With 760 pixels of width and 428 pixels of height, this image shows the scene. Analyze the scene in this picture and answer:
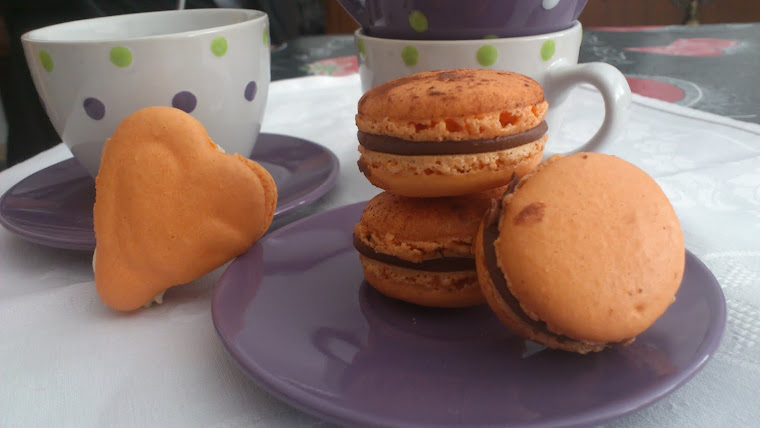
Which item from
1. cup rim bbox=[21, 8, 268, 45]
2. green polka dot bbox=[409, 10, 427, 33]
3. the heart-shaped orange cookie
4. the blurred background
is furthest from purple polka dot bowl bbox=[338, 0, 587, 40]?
the blurred background

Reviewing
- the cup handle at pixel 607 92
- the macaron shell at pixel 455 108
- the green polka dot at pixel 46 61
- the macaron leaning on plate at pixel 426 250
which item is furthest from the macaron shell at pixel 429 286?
the green polka dot at pixel 46 61

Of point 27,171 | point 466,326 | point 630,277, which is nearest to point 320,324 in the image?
point 466,326

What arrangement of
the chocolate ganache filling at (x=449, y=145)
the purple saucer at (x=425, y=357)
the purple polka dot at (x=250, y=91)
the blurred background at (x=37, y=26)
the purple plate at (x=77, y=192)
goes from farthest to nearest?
the blurred background at (x=37, y=26)
the purple polka dot at (x=250, y=91)
the purple plate at (x=77, y=192)
the chocolate ganache filling at (x=449, y=145)
the purple saucer at (x=425, y=357)

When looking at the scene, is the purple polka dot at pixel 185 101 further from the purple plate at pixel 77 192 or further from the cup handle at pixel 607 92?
the cup handle at pixel 607 92

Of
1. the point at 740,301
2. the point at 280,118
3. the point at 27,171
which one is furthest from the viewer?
the point at 280,118

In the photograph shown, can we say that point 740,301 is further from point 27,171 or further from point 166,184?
point 27,171
